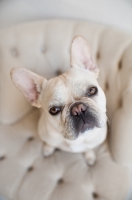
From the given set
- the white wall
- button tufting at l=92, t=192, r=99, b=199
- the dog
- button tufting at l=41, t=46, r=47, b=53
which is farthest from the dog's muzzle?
the white wall

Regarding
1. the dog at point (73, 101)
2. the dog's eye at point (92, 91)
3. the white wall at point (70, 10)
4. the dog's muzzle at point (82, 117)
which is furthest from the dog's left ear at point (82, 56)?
the white wall at point (70, 10)

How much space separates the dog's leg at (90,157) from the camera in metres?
1.20

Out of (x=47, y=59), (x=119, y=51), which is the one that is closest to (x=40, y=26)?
(x=47, y=59)

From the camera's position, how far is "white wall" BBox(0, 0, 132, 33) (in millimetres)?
1471

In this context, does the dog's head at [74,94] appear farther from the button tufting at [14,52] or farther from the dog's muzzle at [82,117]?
the button tufting at [14,52]

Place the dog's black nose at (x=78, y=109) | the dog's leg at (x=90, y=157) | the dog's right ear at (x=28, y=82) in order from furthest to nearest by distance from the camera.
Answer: the dog's leg at (x=90, y=157) → the dog's right ear at (x=28, y=82) → the dog's black nose at (x=78, y=109)

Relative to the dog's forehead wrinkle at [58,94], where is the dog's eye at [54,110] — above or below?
below

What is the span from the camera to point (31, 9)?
1.58 meters

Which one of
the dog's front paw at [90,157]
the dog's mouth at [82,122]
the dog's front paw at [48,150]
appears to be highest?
the dog's mouth at [82,122]

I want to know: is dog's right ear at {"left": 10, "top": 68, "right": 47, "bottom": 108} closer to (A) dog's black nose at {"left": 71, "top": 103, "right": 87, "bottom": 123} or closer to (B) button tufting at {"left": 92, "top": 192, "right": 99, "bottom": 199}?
(A) dog's black nose at {"left": 71, "top": 103, "right": 87, "bottom": 123}

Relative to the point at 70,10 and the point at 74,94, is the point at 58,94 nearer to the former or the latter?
the point at 74,94

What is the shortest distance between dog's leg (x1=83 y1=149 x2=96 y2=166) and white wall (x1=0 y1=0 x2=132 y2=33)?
0.81 m

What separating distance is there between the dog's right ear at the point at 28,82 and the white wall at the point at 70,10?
637 mm

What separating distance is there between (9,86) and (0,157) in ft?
1.31
